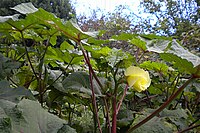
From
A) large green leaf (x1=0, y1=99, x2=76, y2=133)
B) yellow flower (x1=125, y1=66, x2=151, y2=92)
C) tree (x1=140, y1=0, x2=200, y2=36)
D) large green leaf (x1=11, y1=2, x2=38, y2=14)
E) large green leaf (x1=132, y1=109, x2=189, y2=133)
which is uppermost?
tree (x1=140, y1=0, x2=200, y2=36)

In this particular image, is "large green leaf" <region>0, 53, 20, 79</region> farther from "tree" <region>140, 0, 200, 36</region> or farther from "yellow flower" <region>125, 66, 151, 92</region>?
"tree" <region>140, 0, 200, 36</region>

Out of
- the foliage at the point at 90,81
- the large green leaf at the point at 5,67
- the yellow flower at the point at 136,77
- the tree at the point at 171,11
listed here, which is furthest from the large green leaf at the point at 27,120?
the tree at the point at 171,11

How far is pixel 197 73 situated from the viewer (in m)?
0.64

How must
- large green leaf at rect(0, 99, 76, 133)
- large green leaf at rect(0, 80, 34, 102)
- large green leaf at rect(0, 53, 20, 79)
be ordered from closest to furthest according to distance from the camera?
large green leaf at rect(0, 99, 76, 133) < large green leaf at rect(0, 80, 34, 102) < large green leaf at rect(0, 53, 20, 79)

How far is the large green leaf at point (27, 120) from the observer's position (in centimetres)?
51

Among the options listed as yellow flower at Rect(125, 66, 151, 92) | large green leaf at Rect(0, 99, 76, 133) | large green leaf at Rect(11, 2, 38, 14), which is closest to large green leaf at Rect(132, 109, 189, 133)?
yellow flower at Rect(125, 66, 151, 92)

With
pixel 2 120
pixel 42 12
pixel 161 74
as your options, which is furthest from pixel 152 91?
pixel 2 120

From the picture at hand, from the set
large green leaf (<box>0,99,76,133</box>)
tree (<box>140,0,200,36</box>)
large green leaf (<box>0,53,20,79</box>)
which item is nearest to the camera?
large green leaf (<box>0,99,76,133</box>)

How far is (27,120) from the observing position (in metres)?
0.53

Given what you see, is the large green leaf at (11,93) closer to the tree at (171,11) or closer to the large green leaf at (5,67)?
the large green leaf at (5,67)

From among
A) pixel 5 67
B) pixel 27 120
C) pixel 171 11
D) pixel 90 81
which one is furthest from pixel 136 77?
pixel 171 11

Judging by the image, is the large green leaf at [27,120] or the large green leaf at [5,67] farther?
the large green leaf at [5,67]

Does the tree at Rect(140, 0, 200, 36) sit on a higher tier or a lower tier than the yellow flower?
higher

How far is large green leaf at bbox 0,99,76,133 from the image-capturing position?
0.51 m
